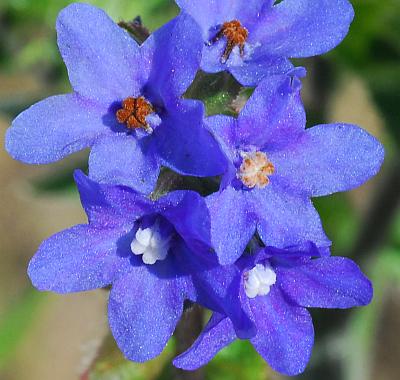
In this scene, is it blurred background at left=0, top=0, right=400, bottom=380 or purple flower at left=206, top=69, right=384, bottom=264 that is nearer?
purple flower at left=206, top=69, right=384, bottom=264

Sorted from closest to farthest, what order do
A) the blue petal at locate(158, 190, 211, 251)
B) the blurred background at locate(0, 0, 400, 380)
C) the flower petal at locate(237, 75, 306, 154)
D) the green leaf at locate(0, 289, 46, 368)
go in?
the blue petal at locate(158, 190, 211, 251), the flower petal at locate(237, 75, 306, 154), the blurred background at locate(0, 0, 400, 380), the green leaf at locate(0, 289, 46, 368)

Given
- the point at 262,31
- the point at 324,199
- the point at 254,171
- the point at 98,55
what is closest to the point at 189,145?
the point at 254,171

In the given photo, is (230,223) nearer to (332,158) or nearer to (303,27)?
(332,158)

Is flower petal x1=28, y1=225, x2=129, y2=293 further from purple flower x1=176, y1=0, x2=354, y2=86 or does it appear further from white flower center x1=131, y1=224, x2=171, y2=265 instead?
purple flower x1=176, y1=0, x2=354, y2=86

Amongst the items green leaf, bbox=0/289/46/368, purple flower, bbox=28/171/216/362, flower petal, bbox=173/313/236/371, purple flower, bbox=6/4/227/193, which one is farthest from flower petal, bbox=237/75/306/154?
green leaf, bbox=0/289/46/368

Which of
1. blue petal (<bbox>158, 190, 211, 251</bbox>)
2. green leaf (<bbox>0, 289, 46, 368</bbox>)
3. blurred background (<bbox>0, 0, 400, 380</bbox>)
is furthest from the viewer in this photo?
green leaf (<bbox>0, 289, 46, 368</bbox>)

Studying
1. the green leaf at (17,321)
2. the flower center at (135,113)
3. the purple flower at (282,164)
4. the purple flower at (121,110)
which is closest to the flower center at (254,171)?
the purple flower at (282,164)
